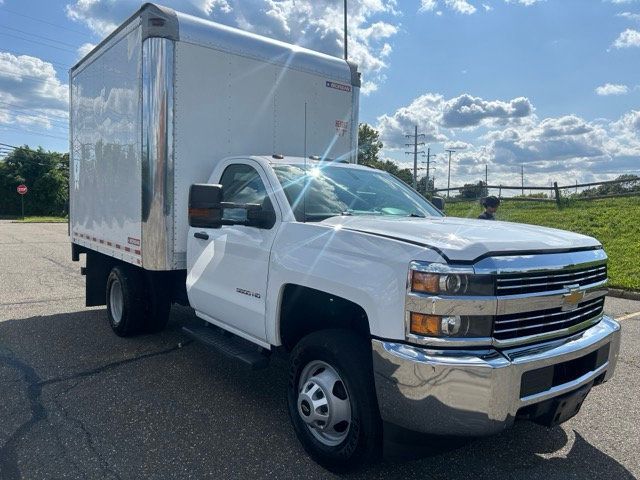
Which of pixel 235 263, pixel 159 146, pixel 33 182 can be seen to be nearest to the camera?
pixel 235 263

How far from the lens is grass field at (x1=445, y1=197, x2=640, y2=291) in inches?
413

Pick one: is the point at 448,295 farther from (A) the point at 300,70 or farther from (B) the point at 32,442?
(A) the point at 300,70

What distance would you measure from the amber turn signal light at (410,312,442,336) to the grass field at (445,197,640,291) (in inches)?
325

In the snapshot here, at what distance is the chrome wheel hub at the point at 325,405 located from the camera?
10.1 feet

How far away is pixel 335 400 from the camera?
3102 millimetres

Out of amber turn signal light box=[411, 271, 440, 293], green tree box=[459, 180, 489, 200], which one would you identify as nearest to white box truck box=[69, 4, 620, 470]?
amber turn signal light box=[411, 271, 440, 293]

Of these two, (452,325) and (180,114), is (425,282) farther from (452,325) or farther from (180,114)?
(180,114)

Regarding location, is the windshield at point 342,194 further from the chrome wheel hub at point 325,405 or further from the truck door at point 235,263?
the chrome wheel hub at point 325,405

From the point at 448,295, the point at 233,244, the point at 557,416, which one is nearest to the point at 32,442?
the point at 233,244

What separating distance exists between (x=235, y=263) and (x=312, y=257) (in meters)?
0.98

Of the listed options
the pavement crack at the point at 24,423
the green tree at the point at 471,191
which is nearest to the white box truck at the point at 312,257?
the pavement crack at the point at 24,423

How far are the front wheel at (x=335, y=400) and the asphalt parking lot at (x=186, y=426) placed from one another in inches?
6.0

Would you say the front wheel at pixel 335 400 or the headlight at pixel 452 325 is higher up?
the headlight at pixel 452 325

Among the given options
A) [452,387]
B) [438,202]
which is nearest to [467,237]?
[452,387]
